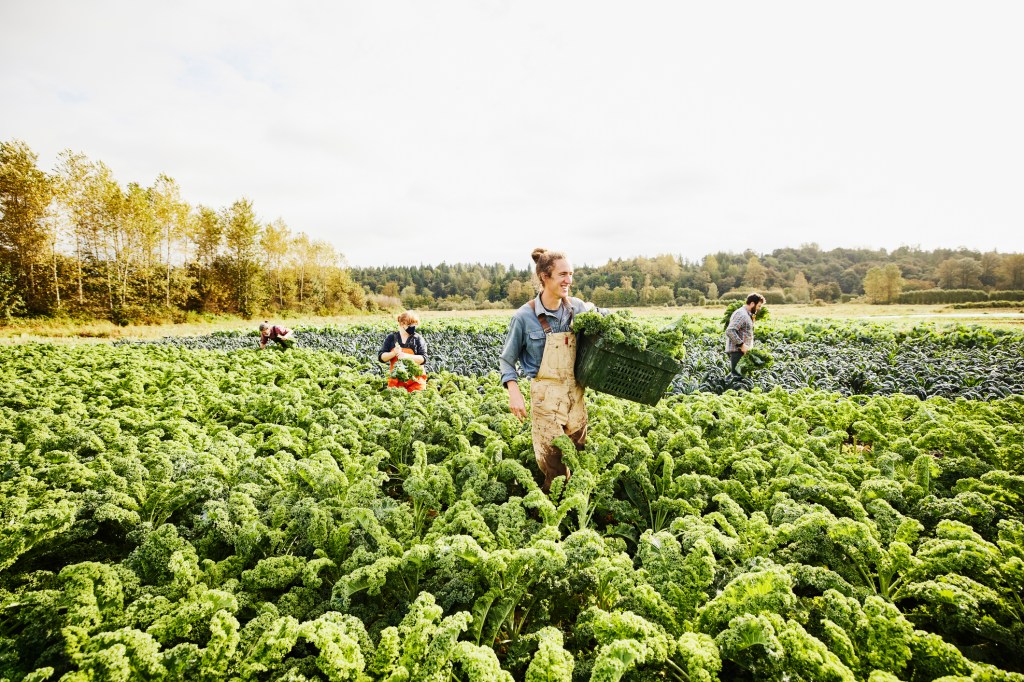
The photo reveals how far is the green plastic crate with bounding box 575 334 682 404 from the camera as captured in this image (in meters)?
4.11

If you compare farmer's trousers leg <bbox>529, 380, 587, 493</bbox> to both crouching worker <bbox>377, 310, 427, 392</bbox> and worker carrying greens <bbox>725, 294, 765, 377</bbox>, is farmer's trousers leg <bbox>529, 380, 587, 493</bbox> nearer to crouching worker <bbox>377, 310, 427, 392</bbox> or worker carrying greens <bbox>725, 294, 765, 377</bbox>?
crouching worker <bbox>377, 310, 427, 392</bbox>

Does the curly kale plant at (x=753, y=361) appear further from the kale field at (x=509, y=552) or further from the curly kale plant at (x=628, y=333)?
the curly kale plant at (x=628, y=333)

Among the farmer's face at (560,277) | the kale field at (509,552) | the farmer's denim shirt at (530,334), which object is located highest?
the farmer's face at (560,277)

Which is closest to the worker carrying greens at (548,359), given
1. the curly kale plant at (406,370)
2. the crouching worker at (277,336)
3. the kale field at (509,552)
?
the kale field at (509,552)

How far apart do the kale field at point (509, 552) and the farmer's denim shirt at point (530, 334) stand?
Answer: 0.95 m

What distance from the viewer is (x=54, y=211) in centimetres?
2998

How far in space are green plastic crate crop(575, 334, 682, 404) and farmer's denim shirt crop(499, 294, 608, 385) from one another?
290 mm

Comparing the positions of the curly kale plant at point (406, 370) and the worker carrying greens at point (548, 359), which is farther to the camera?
the curly kale plant at point (406, 370)

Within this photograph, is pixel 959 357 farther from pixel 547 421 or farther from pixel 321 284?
pixel 321 284

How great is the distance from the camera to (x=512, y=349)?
443cm

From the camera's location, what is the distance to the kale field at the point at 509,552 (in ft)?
7.68

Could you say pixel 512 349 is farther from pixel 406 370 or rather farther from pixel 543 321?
pixel 406 370

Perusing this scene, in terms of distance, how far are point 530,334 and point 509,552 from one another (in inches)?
79.5

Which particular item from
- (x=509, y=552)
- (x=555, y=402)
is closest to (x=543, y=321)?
(x=555, y=402)
